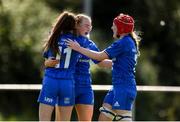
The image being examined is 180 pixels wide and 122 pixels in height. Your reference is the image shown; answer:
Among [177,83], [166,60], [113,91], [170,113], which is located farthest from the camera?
[166,60]

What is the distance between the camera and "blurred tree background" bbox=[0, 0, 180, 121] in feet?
68.2

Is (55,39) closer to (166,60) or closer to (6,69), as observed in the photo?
(6,69)

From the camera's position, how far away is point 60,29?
9898mm

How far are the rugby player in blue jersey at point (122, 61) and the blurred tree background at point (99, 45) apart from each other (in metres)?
8.93

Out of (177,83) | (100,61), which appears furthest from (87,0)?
(100,61)

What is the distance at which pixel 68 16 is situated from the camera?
9961 mm

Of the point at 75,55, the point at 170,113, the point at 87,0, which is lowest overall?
the point at 170,113

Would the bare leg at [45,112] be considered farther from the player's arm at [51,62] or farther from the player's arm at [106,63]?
the player's arm at [106,63]

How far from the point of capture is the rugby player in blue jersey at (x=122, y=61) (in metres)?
9.62

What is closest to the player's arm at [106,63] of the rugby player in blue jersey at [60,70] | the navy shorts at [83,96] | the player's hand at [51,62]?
the navy shorts at [83,96]

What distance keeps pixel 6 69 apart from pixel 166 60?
6.52 meters

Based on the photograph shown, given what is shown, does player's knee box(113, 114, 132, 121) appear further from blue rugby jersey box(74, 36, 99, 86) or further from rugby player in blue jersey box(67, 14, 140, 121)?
blue rugby jersey box(74, 36, 99, 86)

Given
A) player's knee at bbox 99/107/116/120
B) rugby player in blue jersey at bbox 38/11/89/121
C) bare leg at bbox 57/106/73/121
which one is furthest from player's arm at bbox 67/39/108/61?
bare leg at bbox 57/106/73/121

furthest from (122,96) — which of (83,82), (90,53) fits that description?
(83,82)
